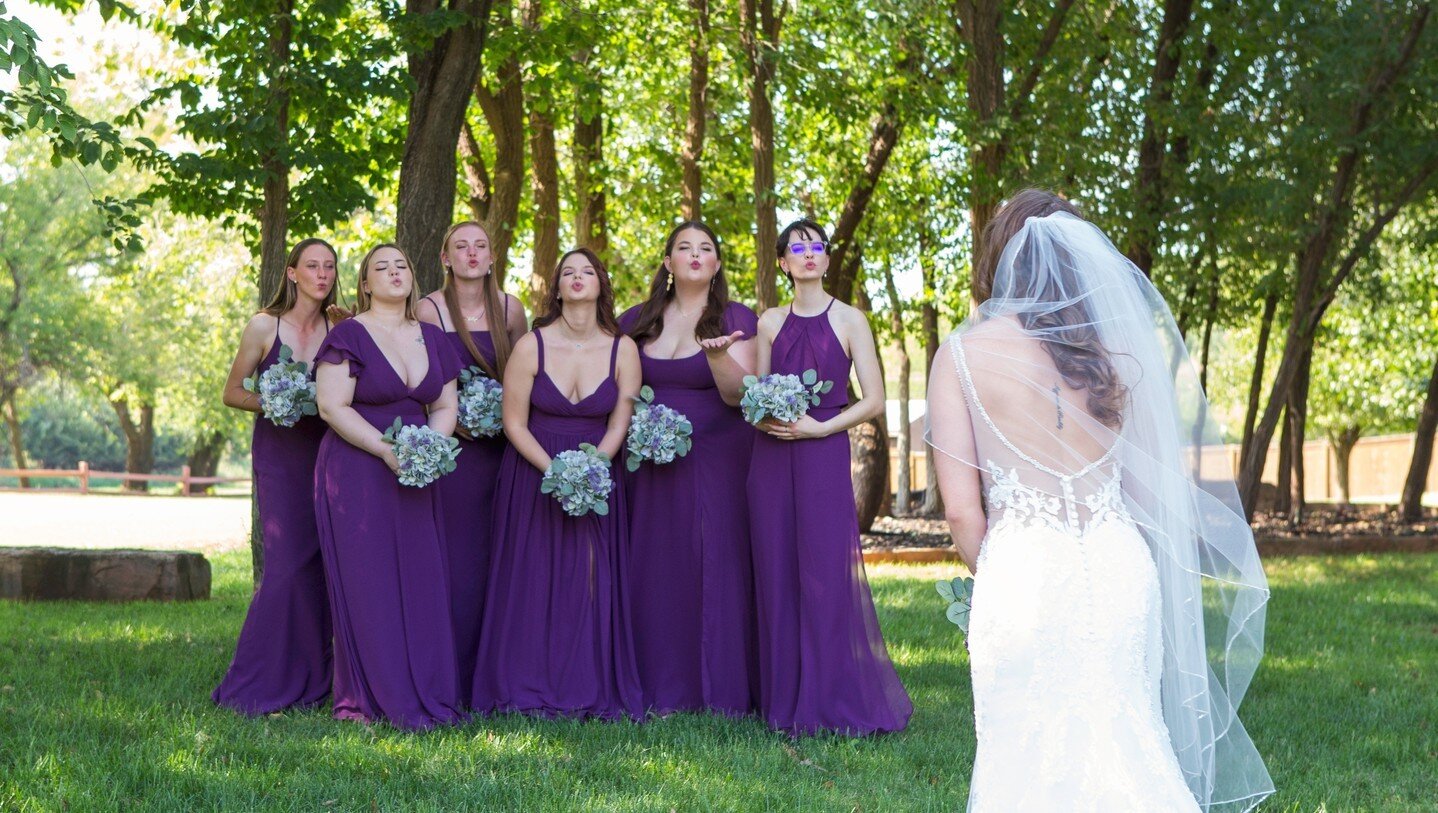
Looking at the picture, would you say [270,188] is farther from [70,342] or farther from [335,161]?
[70,342]

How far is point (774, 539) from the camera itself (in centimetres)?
726

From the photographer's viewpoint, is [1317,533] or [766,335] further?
[1317,533]

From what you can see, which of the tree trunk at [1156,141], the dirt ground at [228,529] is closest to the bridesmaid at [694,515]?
the tree trunk at [1156,141]

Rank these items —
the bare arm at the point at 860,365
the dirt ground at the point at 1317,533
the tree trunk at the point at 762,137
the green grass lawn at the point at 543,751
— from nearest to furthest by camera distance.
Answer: the green grass lawn at the point at 543,751 < the bare arm at the point at 860,365 < the tree trunk at the point at 762,137 < the dirt ground at the point at 1317,533

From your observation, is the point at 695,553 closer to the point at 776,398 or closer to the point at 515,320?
the point at 776,398

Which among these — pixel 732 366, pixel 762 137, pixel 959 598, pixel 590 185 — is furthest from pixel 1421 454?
pixel 959 598

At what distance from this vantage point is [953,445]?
3.93 meters

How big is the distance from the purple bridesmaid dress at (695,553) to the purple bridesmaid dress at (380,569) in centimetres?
111

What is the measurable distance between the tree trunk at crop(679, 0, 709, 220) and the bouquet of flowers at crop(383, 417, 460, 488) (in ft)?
32.0

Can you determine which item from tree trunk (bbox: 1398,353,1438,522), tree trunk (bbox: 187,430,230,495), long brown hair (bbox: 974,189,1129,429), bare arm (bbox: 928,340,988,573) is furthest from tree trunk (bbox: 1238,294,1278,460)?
tree trunk (bbox: 187,430,230,495)

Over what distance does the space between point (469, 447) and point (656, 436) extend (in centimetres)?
121

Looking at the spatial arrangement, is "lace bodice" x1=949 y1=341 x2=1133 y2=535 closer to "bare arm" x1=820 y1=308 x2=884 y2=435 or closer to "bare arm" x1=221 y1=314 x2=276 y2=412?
"bare arm" x1=820 y1=308 x2=884 y2=435

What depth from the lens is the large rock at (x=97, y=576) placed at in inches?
480

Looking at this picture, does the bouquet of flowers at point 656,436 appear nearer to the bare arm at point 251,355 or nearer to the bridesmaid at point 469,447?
the bridesmaid at point 469,447
